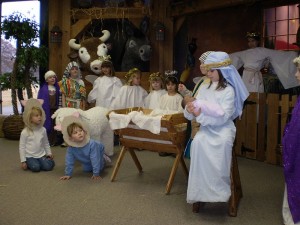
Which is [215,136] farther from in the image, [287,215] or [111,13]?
[111,13]

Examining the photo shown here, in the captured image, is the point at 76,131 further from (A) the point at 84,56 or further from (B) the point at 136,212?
(A) the point at 84,56

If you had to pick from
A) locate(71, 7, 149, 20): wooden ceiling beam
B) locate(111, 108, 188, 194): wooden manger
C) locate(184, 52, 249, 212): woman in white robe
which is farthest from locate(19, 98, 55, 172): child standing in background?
locate(71, 7, 149, 20): wooden ceiling beam

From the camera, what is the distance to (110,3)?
7.04m

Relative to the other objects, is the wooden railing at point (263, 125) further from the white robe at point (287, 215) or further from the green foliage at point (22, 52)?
the green foliage at point (22, 52)

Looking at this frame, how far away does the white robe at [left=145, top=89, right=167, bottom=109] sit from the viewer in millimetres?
5445

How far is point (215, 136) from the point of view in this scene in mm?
3219

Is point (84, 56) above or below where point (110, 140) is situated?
above

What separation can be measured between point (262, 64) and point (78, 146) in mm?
2904

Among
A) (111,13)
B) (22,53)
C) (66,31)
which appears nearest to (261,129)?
(111,13)

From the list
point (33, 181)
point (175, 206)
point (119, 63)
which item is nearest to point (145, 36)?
point (119, 63)

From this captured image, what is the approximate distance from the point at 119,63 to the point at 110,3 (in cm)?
105

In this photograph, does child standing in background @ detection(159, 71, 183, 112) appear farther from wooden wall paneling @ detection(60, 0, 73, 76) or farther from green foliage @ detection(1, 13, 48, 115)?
green foliage @ detection(1, 13, 48, 115)

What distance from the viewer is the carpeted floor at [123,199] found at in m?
3.21

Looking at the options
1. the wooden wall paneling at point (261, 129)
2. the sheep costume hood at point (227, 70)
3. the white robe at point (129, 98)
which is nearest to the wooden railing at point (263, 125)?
the wooden wall paneling at point (261, 129)
